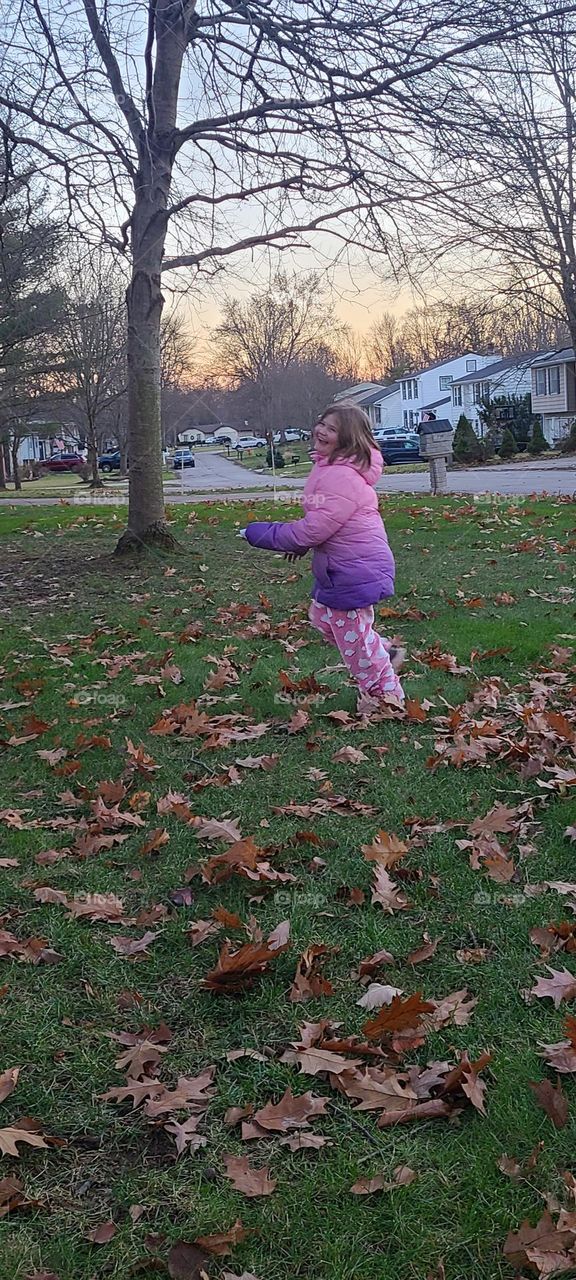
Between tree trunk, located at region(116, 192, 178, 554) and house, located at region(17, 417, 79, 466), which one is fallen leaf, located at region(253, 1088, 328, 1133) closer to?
tree trunk, located at region(116, 192, 178, 554)

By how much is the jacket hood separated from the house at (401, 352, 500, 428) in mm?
73346

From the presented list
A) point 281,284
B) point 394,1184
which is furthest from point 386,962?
point 281,284

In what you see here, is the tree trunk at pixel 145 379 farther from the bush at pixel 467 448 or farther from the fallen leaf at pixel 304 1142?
the bush at pixel 467 448

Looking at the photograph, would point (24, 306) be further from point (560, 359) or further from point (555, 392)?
point (555, 392)

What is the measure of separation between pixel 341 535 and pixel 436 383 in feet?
257

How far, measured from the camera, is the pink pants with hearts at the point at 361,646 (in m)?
5.29

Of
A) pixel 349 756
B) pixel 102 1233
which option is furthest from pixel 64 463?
pixel 102 1233

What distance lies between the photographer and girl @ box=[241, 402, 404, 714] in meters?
5.11

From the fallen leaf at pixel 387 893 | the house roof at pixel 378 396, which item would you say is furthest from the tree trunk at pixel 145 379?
the house roof at pixel 378 396

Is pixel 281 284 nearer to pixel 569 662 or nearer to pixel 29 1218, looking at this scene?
pixel 569 662

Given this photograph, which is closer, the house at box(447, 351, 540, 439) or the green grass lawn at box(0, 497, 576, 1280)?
the green grass lawn at box(0, 497, 576, 1280)

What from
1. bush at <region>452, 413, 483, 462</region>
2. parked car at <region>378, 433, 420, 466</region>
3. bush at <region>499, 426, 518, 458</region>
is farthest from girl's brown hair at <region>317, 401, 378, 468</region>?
parked car at <region>378, 433, 420, 466</region>

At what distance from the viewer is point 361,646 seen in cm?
530

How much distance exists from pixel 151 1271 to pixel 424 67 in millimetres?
7964
